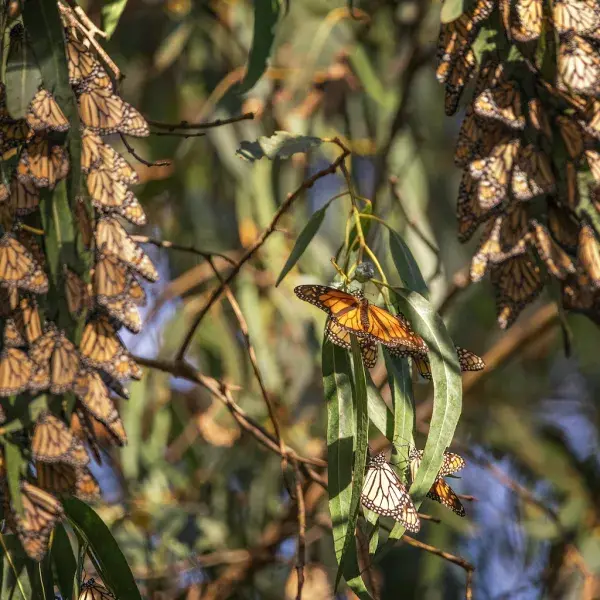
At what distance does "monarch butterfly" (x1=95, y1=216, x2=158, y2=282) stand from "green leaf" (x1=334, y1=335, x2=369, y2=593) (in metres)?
0.25

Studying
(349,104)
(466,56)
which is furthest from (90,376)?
(349,104)

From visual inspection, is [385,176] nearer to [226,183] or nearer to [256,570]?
[226,183]

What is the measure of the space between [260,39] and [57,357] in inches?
24.6

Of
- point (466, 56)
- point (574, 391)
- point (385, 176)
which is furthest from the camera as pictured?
point (574, 391)

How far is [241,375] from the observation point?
8.81 feet

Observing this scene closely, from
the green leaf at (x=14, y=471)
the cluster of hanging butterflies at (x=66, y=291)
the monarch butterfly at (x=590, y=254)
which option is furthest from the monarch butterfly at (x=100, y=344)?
the monarch butterfly at (x=590, y=254)

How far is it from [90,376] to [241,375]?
61.1 inches

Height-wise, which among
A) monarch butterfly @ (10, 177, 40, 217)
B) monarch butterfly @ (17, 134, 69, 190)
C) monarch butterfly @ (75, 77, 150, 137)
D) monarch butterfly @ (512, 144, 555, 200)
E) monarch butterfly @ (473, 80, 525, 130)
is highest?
monarch butterfly @ (473, 80, 525, 130)

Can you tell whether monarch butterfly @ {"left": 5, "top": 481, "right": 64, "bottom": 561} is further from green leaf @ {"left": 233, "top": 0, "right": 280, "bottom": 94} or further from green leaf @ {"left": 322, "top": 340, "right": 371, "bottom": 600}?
green leaf @ {"left": 233, "top": 0, "right": 280, "bottom": 94}

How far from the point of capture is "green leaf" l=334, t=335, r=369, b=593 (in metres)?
1.06

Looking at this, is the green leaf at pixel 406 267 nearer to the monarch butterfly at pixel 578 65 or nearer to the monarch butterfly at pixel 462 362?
the monarch butterfly at pixel 462 362

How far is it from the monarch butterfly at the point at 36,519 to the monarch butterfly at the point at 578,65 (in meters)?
0.74

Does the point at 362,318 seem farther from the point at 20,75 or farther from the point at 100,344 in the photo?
the point at 20,75

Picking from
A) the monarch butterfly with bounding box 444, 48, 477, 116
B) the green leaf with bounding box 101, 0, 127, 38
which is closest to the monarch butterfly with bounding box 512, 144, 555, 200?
the monarch butterfly with bounding box 444, 48, 477, 116
